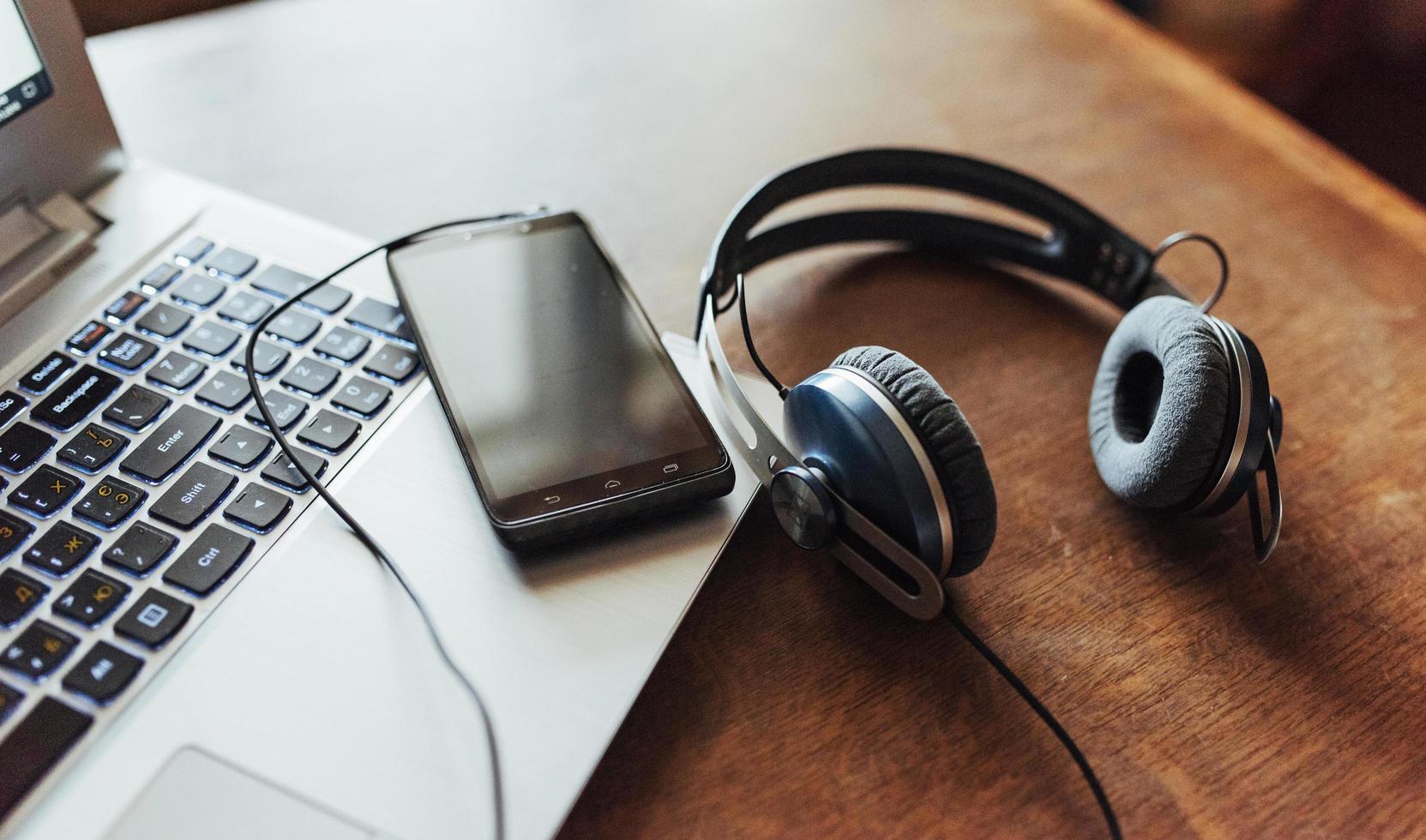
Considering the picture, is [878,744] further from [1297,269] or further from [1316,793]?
[1297,269]

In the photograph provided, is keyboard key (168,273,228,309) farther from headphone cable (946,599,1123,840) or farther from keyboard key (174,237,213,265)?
headphone cable (946,599,1123,840)

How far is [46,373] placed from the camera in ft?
1.65

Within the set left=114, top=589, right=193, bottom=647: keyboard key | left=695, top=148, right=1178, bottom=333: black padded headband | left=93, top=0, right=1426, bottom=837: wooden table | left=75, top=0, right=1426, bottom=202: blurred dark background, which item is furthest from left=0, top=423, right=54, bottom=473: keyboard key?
left=75, top=0, right=1426, bottom=202: blurred dark background

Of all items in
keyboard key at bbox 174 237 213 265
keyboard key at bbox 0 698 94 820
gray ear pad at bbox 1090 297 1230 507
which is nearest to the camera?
keyboard key at bbox 0 698 94 820

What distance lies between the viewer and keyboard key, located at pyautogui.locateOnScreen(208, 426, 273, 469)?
0.48 m

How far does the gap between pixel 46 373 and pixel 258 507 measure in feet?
0.48

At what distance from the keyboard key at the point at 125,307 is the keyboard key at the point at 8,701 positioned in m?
0.22

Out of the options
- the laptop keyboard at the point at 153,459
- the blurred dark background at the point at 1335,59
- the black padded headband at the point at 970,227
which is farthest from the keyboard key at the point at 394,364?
the blurred dark background at the point at 1335,59

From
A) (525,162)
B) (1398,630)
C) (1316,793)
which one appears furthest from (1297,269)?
(525,162)

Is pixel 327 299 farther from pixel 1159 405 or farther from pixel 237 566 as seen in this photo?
pixel 1159 405

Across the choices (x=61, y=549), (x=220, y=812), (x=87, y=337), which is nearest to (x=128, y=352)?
(x=87, y=337)

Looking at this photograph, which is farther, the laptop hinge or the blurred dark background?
the blurred dark background

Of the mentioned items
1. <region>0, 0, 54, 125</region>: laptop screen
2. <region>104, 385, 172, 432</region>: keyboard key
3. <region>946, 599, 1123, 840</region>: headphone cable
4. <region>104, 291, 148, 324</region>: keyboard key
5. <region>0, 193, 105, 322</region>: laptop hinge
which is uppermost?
<region>0, 0, 54, 125</region>: laptop screen

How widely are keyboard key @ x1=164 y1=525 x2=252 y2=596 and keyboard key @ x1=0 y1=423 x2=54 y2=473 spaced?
10cm
